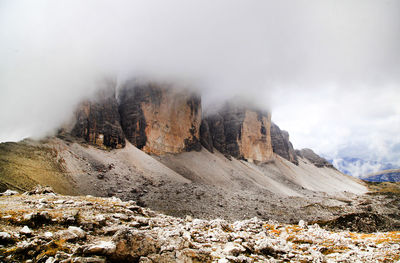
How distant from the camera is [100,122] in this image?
59.9m

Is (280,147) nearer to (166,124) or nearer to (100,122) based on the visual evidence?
(166,124)

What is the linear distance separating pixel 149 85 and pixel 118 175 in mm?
42922

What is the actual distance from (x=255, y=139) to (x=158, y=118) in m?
62.5

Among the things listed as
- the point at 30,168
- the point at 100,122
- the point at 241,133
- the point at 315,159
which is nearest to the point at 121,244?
the point at 30,168

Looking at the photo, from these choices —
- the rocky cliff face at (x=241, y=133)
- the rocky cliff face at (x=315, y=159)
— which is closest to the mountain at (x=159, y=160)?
the rocky cliff face at (x=241, y=133)

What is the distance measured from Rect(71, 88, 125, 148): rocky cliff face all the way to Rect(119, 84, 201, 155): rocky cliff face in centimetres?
680

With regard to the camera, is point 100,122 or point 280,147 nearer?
point 100,122

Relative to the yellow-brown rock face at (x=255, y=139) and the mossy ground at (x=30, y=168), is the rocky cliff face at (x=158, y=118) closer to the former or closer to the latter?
the mossy ground at (x=30, y=168)

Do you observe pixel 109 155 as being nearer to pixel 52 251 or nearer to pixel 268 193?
pixel 268 193

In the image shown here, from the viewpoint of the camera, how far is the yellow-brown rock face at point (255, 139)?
109188 mm

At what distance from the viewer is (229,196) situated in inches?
1781

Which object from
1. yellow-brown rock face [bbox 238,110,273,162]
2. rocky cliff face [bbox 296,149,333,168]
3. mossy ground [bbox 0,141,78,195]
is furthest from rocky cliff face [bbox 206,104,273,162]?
rocky cliff face [bbox 296,149,333,168]

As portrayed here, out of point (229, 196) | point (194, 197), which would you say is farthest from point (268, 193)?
point (194, 197)

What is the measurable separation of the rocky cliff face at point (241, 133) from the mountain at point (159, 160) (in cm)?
57
